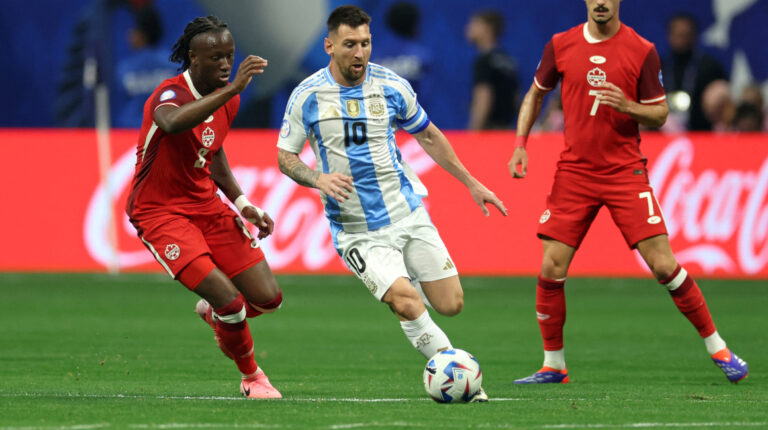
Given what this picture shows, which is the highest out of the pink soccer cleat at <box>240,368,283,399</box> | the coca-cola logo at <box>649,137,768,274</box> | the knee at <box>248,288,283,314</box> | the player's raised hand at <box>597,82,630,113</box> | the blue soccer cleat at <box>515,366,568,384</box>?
the player's raised hand at <box>597,82,630,113</box>

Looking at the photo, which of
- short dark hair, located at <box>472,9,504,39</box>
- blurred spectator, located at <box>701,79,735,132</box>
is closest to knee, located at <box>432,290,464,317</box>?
short dark hair, located at <box>472,9,504,39</box>

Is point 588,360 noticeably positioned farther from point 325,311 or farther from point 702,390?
point 325,311

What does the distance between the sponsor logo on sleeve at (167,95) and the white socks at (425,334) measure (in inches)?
73.0

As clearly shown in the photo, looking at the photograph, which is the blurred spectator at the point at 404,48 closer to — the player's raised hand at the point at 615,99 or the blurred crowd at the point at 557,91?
the blurred crowd at the point at 557,91

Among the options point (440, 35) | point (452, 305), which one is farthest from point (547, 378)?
point (440, 35)

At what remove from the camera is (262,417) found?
686 centimetres

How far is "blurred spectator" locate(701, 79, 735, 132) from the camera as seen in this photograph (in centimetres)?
1778

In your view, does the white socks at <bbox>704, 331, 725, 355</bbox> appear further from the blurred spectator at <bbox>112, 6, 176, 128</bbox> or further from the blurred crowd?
the blurred spectator at <bbox>112, 6, 176, 128</bbox>

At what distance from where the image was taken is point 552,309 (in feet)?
29.5

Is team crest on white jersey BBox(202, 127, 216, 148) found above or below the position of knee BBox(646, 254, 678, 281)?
above

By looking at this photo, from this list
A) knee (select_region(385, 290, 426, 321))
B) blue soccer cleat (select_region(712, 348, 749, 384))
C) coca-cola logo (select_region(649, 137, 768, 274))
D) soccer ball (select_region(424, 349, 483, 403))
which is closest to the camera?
soccer ball (select_region(424, 349, 483, 403))

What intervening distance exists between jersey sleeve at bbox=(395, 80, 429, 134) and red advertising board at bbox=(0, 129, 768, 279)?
25.3 ft

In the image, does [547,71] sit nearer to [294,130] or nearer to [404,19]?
[294,130]

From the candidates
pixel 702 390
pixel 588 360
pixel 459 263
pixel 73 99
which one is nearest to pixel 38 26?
pixel 73 99
